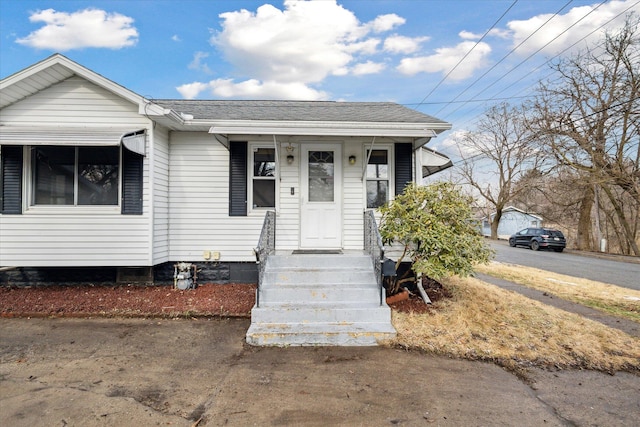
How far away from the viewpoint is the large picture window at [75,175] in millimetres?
6145

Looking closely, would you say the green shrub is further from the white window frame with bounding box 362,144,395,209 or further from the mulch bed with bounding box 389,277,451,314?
the white window frame with bounding box 362,144,395,209

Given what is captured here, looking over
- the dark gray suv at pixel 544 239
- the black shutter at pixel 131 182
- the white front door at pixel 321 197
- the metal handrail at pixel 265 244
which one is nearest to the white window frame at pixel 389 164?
the white front door at pixel 321 197

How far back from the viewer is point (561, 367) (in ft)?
12.2

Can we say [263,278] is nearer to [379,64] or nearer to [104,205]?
[104,205]

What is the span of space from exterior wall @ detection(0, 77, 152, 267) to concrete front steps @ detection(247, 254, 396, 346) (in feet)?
9.36

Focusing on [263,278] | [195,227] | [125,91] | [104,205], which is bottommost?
[263,278]

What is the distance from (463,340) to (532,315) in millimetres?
1971

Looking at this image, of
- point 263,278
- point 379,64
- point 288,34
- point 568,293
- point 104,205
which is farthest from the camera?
point 379,64

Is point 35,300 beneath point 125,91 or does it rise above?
beneath

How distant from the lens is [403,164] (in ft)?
22.6

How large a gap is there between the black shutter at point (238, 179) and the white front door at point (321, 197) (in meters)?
1.24

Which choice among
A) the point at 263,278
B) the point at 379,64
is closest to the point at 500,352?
the point at 263,278

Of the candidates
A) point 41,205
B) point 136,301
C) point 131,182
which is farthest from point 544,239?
point 41,205

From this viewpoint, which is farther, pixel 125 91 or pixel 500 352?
pixel 125 91
